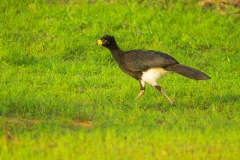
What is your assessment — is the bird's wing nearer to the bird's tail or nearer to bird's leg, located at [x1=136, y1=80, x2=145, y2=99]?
the bird's tail

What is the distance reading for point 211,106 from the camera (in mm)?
8852

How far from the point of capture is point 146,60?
8984 millimetres

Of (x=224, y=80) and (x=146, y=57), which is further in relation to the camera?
(x=224, y=80)

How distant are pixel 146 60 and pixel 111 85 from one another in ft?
3.97

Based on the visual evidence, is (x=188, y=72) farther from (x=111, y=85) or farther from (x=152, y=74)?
(x=111, y=85)

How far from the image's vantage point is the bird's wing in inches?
348

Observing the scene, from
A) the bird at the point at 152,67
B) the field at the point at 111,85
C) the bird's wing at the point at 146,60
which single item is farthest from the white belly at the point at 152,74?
the field at the point at 111,85

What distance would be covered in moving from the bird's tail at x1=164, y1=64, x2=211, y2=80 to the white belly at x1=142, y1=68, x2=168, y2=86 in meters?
0.14

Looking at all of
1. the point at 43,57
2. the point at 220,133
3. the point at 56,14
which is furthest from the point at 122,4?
the point at 220,133

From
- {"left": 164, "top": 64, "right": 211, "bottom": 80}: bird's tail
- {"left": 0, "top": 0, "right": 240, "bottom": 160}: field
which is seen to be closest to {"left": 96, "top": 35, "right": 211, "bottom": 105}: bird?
{"left": 164, "top": 64, "right": 211, "bottom": 80}: bird's tail

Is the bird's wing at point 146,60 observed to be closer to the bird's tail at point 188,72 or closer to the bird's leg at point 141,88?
the bird's tail at point 188,72

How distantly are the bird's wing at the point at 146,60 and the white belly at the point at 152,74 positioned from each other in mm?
104

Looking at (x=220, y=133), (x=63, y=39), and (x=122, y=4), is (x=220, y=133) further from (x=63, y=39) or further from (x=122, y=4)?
(x=122, y=4)

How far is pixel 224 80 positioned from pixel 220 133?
335 centimetres
